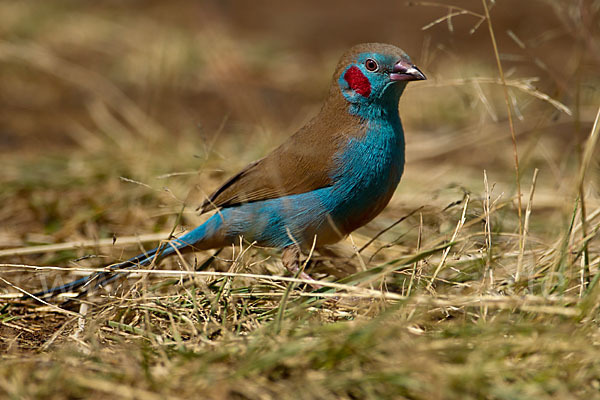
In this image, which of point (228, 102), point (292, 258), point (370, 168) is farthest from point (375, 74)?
point (228, 102)

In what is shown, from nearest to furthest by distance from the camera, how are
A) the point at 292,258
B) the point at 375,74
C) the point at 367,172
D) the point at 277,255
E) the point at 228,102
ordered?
the point at 367,172, the point at 375,74, the point at 292,258, the point at 277,255, the point at 228,102

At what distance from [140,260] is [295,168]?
0.81 metres

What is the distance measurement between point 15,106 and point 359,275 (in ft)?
14.8

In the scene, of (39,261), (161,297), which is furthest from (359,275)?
(39,261)

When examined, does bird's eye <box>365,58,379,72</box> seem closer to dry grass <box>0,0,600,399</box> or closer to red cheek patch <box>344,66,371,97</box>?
red cheek patch <box>344,66,371,97</box>

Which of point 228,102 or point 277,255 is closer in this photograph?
point 277,255

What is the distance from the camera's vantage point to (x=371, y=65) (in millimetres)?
3133

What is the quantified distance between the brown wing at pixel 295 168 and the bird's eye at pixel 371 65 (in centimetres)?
23

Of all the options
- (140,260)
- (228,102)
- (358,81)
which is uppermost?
(358,81)

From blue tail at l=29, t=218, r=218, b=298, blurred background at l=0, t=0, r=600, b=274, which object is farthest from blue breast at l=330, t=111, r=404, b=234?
blue tail at l=29, t=218, r=218, b=298

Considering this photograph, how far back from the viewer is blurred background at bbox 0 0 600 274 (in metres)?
3.88

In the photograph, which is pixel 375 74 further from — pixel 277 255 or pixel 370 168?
pixel 277 255

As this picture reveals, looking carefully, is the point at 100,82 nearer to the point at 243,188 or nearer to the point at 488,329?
the point at 243,188

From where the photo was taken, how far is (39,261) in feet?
11.5
